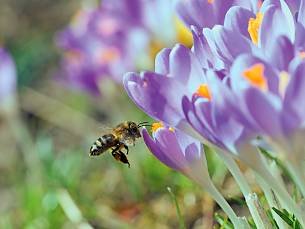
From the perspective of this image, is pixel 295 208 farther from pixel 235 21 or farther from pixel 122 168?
pixel 122 168

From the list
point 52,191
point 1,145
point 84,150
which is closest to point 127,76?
point 52,191

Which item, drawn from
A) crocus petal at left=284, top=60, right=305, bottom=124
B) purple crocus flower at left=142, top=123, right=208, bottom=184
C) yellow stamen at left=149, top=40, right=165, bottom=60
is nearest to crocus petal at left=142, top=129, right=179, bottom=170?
purple crocus flower at left=142, top=123, right=208, bottom=184

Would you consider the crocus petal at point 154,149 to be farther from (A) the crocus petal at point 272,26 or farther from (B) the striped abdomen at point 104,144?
(B) the striped abdomen at point 104,144

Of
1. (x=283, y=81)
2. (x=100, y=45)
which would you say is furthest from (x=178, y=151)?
(x=100, y=45)

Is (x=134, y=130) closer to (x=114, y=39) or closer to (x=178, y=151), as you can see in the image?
(x=178, y=151)

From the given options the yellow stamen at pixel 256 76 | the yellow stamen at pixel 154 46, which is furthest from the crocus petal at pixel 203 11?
the yellow stamen at pixel 154 46
